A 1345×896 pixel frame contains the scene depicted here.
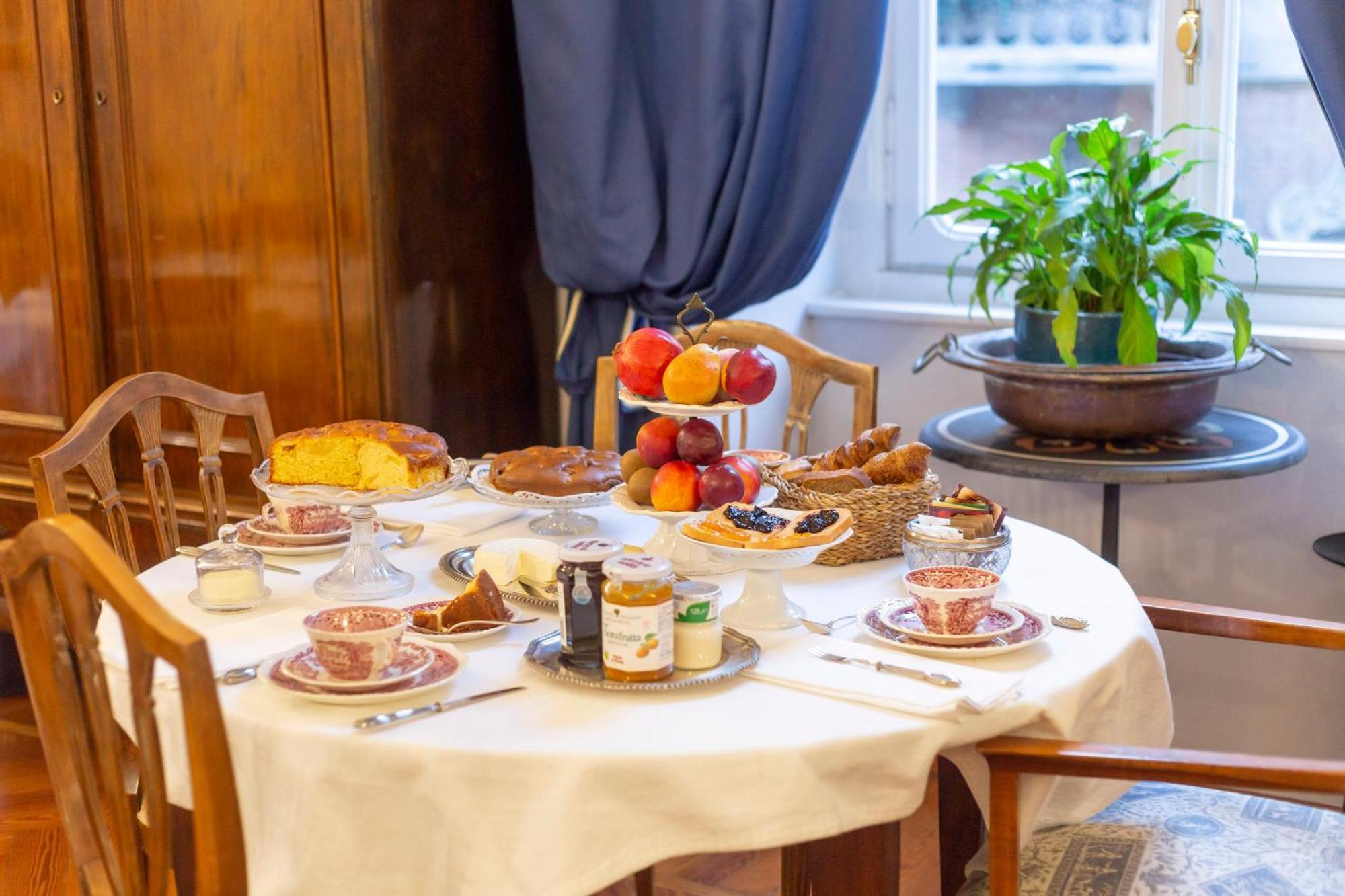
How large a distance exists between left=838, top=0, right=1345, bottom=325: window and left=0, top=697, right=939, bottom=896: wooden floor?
1.17 meters

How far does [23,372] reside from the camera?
117 inches

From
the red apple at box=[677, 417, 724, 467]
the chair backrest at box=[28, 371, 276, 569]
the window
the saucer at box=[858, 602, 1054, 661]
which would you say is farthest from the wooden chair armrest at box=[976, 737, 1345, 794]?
the window

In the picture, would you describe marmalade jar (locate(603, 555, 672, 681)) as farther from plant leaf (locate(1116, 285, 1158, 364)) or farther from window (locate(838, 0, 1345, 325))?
window (locate(838, 0, 1345, 325))

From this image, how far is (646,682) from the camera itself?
132 centimetres

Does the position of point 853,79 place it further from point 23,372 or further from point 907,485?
point 23,372

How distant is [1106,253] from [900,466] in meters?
0.80

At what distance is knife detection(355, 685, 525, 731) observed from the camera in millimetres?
1250

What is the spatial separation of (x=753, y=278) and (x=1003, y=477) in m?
0.66

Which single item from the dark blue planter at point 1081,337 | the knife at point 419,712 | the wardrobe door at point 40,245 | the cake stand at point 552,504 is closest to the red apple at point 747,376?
the cake stand at point 552,504

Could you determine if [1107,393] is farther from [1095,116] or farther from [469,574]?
[469,574]

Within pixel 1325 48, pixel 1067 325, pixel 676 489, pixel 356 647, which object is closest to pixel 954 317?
pixel 1067 325

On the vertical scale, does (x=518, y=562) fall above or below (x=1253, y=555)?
above

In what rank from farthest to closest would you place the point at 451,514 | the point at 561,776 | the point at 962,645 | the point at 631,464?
the point at 451,514 → the point at 631,464 → the point at 962,645 → the point at 561,776

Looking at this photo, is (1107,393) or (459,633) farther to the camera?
(1107,393)
